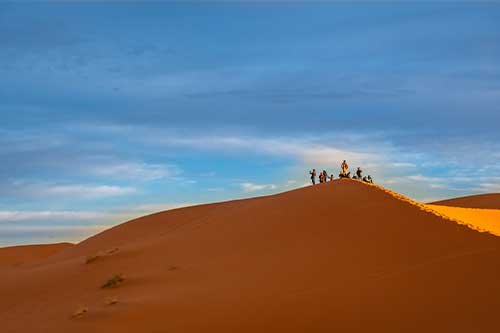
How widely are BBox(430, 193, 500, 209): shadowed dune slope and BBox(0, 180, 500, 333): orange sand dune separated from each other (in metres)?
31.2

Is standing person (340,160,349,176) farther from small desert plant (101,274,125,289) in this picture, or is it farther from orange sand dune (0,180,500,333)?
small desert plant (101,274,125,289)

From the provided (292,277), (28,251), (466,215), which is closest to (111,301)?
(292,277)

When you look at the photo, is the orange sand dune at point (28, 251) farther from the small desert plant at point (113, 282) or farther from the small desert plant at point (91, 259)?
the small desert plant at point (113, 282)

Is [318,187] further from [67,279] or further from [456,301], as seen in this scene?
[456,301]

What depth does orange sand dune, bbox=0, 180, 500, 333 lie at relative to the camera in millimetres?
12227

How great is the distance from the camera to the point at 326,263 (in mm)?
15867

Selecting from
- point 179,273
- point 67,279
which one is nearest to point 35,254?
point 67,279

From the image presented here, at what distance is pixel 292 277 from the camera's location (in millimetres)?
15078

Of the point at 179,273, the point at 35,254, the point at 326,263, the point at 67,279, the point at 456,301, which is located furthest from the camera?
the point at 35,254

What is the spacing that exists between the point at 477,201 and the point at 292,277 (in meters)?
43.3

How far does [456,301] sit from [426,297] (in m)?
0.58

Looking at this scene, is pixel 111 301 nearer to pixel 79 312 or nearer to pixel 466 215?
pixel 79 312

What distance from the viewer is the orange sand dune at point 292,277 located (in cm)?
1223

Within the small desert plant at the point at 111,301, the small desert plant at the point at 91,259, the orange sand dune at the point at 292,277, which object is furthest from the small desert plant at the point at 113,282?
the small desert plant at the point at 91,259
